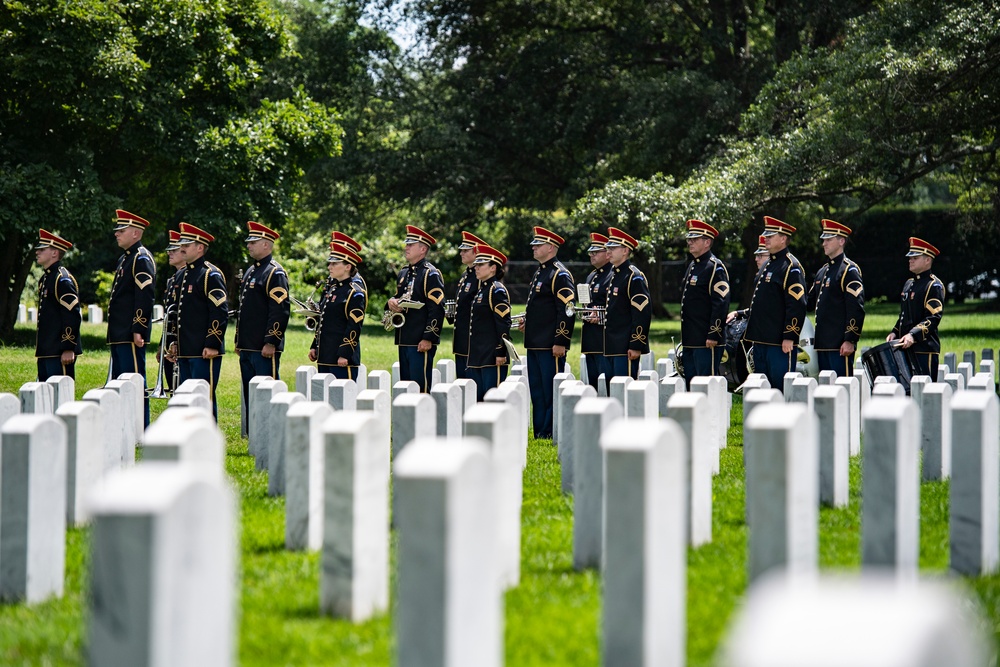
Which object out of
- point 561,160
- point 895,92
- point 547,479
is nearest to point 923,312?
point 547,479

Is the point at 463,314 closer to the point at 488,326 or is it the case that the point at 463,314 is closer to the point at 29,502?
the point at 488,326

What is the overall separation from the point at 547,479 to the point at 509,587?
10.7ft

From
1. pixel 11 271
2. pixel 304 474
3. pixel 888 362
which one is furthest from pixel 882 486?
pixel 11 271

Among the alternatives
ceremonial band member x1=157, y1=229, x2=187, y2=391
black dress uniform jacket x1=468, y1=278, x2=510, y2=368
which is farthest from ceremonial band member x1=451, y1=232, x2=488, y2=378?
ceremonial band member x1=157, y1=229, x2=187, y2=391

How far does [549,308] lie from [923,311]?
11.9 feet

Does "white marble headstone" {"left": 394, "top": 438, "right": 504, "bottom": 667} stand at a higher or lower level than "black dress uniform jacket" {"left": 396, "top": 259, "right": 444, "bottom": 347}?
lower

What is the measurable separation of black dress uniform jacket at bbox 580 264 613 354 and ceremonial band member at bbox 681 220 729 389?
34.9 inches

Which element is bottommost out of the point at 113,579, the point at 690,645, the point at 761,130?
the point at 690,645

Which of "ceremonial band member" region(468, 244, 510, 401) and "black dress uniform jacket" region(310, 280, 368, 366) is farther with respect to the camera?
"ceremonial band member" region(468, 244, 510, 401)

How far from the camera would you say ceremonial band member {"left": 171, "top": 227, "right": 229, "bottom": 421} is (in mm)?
11523

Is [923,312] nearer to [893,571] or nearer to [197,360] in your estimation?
[197,360]

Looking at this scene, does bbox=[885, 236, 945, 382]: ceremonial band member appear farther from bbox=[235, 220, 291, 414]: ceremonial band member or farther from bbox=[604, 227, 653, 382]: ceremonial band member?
bbox=[235, 220, 291, 414]: ceremonial band member

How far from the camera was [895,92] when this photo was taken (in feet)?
58.9

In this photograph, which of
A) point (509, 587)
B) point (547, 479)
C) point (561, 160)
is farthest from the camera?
point (561, 160)
